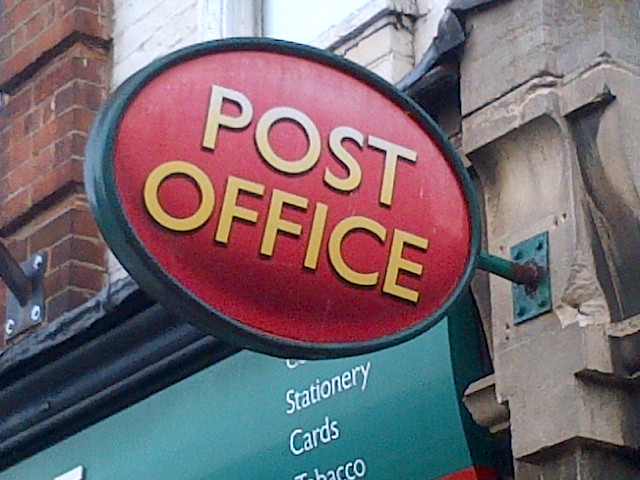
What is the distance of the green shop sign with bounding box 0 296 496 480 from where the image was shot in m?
4.85

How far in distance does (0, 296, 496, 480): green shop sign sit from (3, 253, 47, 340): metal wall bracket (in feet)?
2.43

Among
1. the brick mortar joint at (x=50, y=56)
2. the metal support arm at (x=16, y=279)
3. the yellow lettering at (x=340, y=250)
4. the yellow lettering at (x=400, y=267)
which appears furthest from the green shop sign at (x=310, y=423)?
the brick mortar joint at (x=50, y=56)

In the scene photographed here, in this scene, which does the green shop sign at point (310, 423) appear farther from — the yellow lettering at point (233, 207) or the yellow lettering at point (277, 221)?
the yellow lettering at point (233, 207)

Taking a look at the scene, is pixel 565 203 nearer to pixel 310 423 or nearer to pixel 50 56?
pixel 310 423

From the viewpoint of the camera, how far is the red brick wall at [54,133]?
6.85 metres

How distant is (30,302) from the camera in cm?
698

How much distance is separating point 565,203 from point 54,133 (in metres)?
2.97

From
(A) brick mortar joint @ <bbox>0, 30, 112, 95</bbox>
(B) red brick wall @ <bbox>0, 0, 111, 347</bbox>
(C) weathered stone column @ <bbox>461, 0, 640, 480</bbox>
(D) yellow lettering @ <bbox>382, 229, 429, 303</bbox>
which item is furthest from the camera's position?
(A) brick mortar joint @ <bbox>0, 30, 112, 95</bbox>

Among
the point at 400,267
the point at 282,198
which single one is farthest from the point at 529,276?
the point at 282,198

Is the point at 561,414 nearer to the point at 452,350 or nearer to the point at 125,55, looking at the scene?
the point at 452,350

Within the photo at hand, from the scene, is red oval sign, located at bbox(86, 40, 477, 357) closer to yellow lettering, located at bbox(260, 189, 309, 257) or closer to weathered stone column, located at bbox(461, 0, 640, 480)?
yellow lettering, located at bbox(260, 189, 309, 257)

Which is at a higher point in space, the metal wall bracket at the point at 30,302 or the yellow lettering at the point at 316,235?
the metal wall bracket at the point at 30,302

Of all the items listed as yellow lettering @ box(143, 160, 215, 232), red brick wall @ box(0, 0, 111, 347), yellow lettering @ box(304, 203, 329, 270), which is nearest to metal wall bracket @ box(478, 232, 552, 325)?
yellow lettering @ box(304, 203, 329, 270)

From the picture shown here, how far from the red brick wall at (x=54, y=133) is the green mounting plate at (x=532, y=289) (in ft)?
7.97
